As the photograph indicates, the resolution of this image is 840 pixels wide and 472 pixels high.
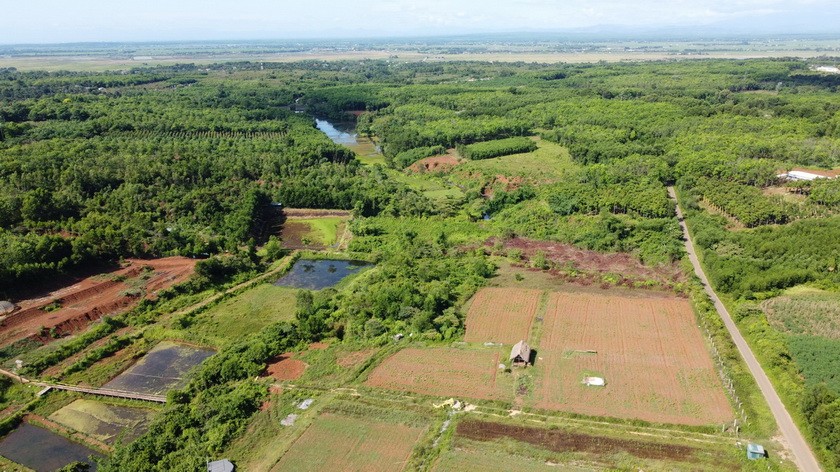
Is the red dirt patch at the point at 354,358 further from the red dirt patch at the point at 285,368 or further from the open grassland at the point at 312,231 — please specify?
the open grassland at the point at 312,231

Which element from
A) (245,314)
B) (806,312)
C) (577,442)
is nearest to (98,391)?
(245,314)

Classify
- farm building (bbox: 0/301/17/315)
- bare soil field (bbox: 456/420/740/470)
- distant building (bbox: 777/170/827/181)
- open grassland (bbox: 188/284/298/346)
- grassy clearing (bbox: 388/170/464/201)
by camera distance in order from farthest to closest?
1. grassy clearing (bbox: 388/170/464/201)
2. distant building (bbox: 777/170/827/181)
3. farm building (bbox: 0/301/17/315)
4. open grassland (bbox: 188/284/298/346)
5. bare soil field (bbox: 456/420/740/470)

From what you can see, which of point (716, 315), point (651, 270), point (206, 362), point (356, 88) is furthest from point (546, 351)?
point (356, 88)

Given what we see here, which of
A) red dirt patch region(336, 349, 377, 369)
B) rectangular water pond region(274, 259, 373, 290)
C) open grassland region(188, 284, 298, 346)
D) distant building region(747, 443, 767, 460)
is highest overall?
rectangular water pond region(274, 259, 373, 290)

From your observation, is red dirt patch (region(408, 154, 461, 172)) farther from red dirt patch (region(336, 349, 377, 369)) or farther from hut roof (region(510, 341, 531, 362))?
hut roof (region(510, 341, 531, 362))

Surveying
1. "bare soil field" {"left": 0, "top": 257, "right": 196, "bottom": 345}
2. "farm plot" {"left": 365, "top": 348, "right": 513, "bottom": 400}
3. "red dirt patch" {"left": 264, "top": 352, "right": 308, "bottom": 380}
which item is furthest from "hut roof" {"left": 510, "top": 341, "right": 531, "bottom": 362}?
"bare soil field" {"left": 0, "top": 257, "right": 196, "bottom": 345}

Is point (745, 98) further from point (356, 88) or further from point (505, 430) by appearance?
point (505, 430)
